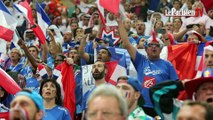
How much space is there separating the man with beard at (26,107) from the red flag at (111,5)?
4.87 metres

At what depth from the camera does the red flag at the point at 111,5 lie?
1058cm

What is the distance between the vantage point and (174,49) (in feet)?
34.8

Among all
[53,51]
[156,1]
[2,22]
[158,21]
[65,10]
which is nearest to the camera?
[2,22]

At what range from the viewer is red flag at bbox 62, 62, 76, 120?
1016 cm

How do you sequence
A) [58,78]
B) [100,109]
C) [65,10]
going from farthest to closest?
[65,10]
[58,78]
[100,109]

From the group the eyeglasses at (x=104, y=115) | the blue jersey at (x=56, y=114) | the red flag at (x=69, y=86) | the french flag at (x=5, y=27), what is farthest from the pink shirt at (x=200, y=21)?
the eyeglasses at (x=104, y=115)

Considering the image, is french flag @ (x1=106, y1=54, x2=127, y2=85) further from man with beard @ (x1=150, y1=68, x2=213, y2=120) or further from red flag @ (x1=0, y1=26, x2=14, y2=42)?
man with beard @ (x1=150, y1=68, x2=213, y2=120)

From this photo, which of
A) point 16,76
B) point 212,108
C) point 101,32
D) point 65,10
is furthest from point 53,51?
point 212,108

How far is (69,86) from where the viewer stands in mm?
10328

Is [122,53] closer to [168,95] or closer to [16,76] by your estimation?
[16,76]

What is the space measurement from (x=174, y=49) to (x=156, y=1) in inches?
230

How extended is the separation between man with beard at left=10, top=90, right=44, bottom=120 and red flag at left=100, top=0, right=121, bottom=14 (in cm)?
487

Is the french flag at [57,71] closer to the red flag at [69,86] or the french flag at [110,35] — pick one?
the red flag at [69,86]

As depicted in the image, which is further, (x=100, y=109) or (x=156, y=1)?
(x=156, y=1)
